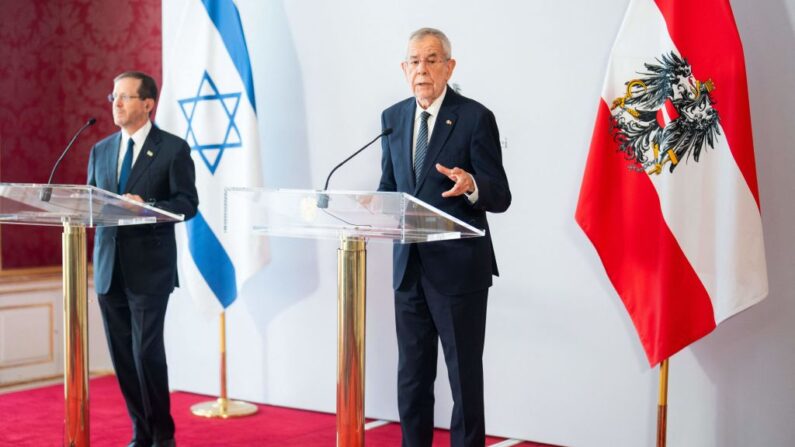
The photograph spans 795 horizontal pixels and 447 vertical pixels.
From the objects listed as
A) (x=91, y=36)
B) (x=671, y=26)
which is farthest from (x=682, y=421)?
(x=91, y=36)

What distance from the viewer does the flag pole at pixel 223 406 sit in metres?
4.76

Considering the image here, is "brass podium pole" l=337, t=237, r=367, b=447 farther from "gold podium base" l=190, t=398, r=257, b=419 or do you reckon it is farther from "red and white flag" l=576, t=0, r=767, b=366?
"gold podium base" l=190, t=398, r=257, b=419

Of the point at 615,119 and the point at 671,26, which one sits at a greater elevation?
the point at 671,26

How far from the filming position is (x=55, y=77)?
239 inches

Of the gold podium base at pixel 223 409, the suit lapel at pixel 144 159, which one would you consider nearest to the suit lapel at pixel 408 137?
the suit lapel at pixel 144 159

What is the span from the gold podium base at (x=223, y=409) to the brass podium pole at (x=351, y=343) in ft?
8.57

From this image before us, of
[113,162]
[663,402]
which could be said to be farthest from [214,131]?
[663,402]

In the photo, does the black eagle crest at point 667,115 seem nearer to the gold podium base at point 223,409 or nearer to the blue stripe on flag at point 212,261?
the blue stripe on flag at point 212,261

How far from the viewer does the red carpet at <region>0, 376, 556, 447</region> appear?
4223 mm

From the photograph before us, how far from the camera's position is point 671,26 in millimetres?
3477

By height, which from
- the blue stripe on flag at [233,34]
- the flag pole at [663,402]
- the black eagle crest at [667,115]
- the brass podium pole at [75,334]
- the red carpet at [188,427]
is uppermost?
the blue stripe on flag at [233,34]

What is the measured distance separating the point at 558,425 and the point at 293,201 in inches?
89.9

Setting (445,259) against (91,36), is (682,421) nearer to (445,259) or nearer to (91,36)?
(445,259)

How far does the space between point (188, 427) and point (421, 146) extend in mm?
2232
